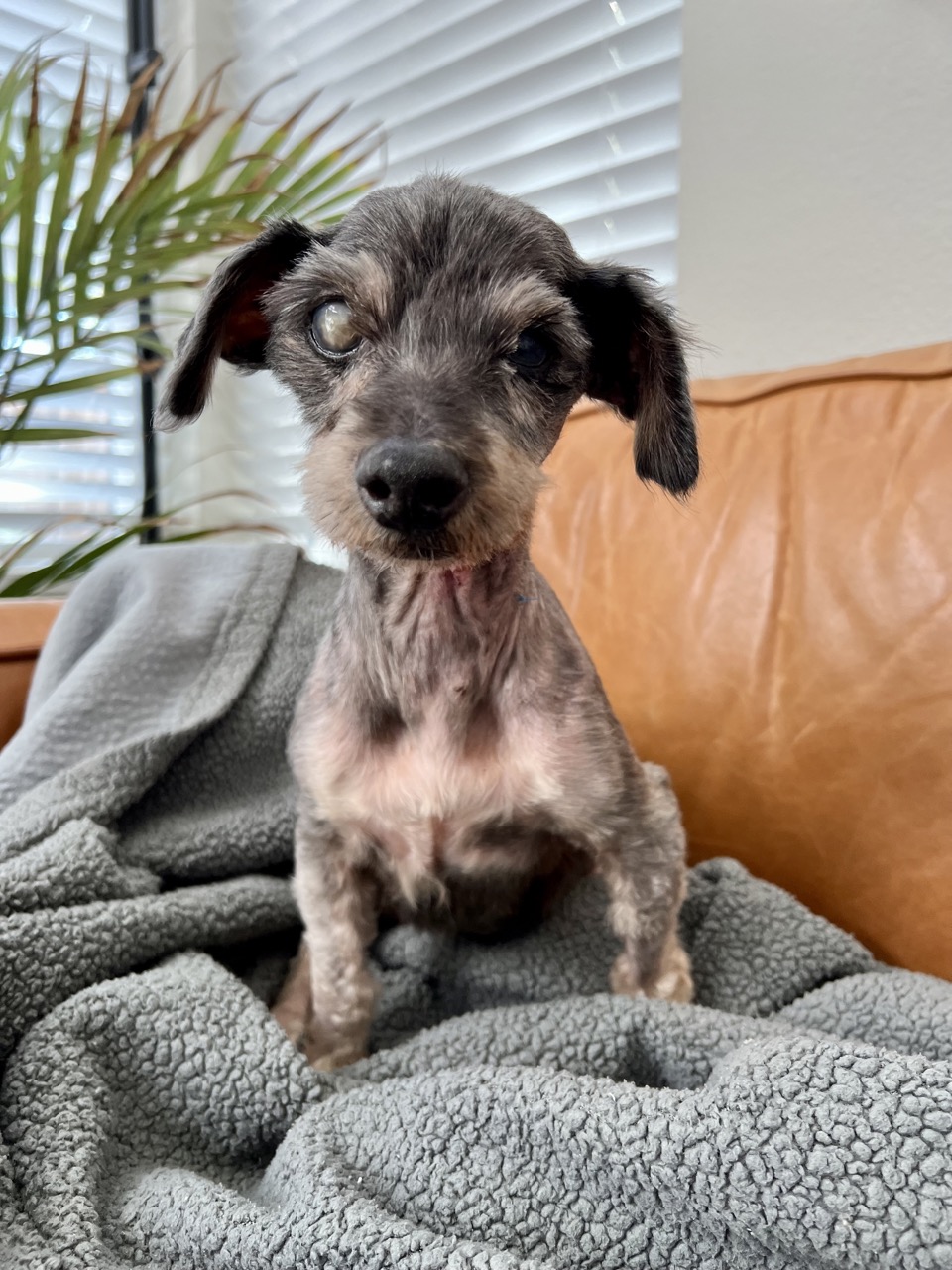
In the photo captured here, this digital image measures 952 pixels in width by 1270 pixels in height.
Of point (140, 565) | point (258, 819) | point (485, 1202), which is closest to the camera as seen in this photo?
point (485, 1202)

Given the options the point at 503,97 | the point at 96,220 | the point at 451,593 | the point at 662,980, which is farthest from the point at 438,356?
the point at 503,97

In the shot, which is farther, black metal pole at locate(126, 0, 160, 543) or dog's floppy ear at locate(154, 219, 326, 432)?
black metal pole at locate(126, 0, 160, 543)

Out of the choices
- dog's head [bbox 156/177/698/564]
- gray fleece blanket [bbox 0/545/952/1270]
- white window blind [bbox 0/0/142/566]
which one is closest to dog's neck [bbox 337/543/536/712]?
dog's head [bbox 156/177/698/564]

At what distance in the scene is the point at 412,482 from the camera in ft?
2.46

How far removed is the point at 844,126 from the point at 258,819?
144cm

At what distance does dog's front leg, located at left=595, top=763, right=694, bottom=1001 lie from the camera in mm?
1042

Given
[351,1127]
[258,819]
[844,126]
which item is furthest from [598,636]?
[844,126]

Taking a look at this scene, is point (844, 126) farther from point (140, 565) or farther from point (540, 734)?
point (140, 565)

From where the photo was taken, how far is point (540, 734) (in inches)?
40.3

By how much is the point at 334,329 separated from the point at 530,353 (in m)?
0.20

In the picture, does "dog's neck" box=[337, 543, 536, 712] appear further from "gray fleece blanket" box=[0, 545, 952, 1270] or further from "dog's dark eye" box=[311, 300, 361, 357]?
"gray fleece blanket" box=[0, 545, 952, 1270]

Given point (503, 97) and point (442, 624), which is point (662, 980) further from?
point (503, 97)

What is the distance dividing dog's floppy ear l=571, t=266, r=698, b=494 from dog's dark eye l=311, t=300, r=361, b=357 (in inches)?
9.9

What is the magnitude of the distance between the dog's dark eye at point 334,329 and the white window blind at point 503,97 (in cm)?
118
